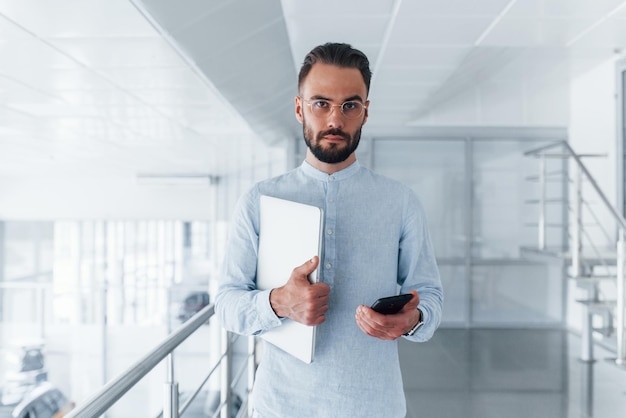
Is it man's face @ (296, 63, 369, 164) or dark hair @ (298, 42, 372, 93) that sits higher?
dark hair @ (298, 42, 372, 93)

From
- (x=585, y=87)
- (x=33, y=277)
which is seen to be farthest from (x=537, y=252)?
(x=33, y=277)

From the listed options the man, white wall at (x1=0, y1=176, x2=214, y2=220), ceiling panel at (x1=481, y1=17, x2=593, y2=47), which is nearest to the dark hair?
the man

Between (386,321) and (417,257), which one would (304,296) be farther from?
(417,257)

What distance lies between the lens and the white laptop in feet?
2.83

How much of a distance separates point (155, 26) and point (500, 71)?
2979mm

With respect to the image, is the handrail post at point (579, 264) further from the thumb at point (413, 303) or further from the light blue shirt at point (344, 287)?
the thumb at point (413, 303)

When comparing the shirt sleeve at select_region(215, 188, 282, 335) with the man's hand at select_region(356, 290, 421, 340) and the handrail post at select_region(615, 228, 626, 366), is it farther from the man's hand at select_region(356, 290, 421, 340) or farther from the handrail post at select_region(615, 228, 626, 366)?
the handrail post at select_region(615, 228, 626, 366)

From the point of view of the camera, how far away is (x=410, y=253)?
98 centimetres

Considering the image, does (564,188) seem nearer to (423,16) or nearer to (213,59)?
(423,16)

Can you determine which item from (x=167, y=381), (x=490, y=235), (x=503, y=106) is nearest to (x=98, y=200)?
(x=490, y=235)

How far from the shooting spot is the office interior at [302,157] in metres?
2.38

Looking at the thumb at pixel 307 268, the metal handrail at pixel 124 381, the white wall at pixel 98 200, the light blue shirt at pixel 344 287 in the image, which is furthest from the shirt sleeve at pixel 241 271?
the white wall at pixel 98 200

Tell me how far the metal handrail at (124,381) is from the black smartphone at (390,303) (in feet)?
1.63

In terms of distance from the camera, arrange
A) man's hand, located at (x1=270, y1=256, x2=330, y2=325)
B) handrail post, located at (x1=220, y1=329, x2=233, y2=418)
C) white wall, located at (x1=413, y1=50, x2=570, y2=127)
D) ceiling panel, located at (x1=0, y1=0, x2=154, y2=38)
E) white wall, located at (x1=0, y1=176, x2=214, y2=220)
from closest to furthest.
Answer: man's hand, located at (x1=270, y1=256, x2=330, y2=325) < ceiling panel, located at (x1=0, y1=0, x2=154, y2=38) < handrail post, located at (x1=220, y1=329, x2=233, y2=418) < white wall, located at (x1=413, y1=50, x2=570, y2=127) < white wall, located at (x1=0, y1=176, x2=214, y2=220)
